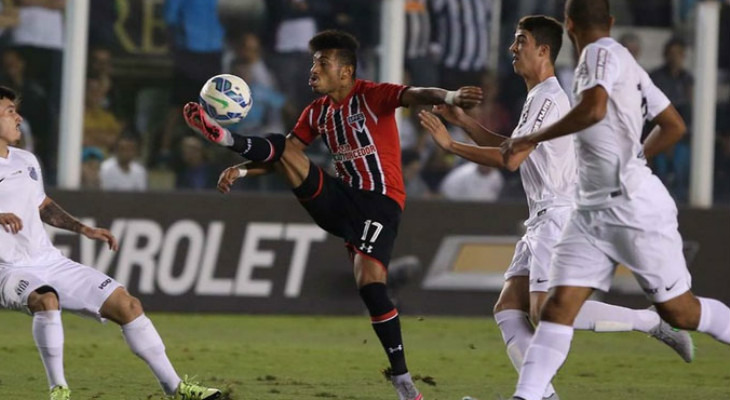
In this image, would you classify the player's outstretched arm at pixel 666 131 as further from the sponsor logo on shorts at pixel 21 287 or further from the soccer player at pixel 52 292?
the sponsor logo on shorts at pixel 21 287

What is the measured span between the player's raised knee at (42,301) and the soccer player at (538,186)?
2.29 metres

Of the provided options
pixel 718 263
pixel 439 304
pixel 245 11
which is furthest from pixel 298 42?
pixel 718 263

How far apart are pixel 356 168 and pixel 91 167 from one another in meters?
6.56

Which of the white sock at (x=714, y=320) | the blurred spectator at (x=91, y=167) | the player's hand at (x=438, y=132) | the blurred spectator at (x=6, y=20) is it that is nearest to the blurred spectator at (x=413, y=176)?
the blurred spectator at (x=91, y=167)

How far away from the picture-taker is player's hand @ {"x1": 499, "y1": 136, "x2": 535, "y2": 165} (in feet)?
21.1

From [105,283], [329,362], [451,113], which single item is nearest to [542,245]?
[451,113]

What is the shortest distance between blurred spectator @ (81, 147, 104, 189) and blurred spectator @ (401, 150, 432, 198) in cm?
315

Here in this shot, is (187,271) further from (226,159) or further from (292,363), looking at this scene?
(292,363)

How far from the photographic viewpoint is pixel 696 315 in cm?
680

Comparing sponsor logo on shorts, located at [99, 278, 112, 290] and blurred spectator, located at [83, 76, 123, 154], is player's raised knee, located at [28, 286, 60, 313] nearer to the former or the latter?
sponsor logo on shorts, located at [99, 278, 112, 290]

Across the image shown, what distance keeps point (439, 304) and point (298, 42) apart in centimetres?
312

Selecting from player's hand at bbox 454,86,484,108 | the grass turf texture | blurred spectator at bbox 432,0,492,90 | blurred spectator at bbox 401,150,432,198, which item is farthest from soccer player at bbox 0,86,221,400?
blurred spectator at bbox 432,0,492,90

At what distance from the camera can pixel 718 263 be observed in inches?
602

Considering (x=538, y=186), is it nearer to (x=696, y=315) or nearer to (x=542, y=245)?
(x=542, y=245)
